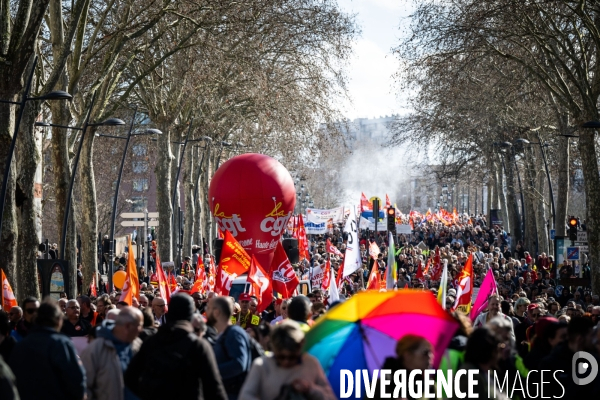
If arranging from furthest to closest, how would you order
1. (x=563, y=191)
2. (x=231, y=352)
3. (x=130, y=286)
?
(x=563, y=191) → (x=130, y=286) → (x=231, y=352)

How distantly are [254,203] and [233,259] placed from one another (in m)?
6.53

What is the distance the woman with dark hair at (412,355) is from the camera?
6535mm

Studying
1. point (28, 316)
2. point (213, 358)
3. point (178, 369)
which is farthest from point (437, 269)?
point (178, 369)

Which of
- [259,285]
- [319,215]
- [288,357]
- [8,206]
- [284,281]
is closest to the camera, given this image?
[288,357]

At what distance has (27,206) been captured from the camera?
2062cm

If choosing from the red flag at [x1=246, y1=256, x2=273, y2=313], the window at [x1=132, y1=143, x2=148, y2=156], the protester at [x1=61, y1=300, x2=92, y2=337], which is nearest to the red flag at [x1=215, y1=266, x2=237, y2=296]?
the red flag at [x1=246, y1=256, x2=273, y2=313]

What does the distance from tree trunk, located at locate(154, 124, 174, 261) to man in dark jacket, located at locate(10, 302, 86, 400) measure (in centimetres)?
3194

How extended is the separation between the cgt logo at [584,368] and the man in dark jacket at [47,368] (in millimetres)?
3126

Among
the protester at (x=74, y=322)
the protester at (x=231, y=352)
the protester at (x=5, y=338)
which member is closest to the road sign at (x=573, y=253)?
the protester at (x=74, y=322)

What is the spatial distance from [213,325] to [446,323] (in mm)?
2348

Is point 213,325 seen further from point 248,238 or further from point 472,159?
point 472,159

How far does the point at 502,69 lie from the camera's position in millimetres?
38906

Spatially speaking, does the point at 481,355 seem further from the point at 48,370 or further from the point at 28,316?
the point at 28,316

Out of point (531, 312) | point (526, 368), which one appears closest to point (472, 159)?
point (531, 312)
